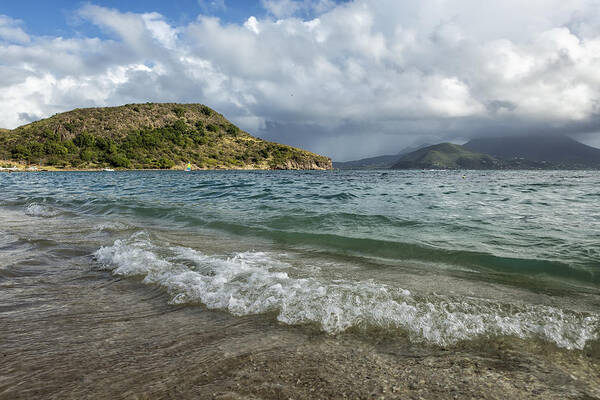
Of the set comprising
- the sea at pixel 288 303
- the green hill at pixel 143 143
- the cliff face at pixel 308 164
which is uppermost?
the green hill at pixel 143 143

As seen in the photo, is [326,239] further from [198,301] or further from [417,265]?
[198,301]

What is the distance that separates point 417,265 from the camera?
6109 mm

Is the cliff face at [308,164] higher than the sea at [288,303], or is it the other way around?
the cliff face at [308,164]

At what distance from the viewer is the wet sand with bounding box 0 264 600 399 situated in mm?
2354

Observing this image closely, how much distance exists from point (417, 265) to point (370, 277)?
1.43m

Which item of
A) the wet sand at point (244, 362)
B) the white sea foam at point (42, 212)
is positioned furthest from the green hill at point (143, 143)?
the wet sand at point (244, 362)

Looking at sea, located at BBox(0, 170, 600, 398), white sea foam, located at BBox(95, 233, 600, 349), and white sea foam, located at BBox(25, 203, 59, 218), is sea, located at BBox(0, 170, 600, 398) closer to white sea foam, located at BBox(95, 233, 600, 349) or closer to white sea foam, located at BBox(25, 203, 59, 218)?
white sea foam, located at BBox(95, 233, 600, 349)

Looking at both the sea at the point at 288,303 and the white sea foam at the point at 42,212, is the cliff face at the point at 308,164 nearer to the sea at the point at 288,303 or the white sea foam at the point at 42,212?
the white sea foam at the point at 42,212

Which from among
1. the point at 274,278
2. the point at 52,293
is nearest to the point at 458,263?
the point at 274,278

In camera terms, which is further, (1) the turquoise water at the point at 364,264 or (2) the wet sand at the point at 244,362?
(1) the turquoise water at the point at 364,264

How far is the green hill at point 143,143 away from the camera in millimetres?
105375

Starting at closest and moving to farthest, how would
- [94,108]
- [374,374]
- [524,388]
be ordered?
1. [524,388]
2. [374,374]
3. [94,108]

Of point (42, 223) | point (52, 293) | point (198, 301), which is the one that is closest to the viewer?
point (198, 301)

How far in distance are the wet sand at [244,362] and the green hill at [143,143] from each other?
115 meters
